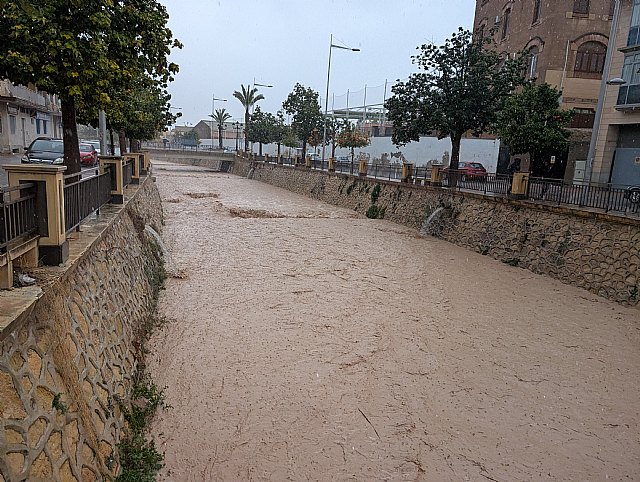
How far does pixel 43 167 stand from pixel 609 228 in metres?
14.2

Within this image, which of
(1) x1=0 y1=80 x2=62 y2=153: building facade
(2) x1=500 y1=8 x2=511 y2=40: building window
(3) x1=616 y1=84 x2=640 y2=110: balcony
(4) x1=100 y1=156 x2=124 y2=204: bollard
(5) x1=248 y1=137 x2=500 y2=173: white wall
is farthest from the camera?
(5) x1=248 y1=137 x2=500 y2=173: white wall

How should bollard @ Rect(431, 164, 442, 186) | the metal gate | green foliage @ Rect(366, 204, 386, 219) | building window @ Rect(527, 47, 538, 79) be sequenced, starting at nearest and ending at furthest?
the metal gate, bollard @ Rect(431, 164, 442, 186), green foliage @ Rect(366, 204, 386, 219), building window @ Rect(527, 47, 538, 79)

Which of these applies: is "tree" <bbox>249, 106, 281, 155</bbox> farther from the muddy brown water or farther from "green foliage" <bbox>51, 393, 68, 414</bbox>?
"green foliage" <bbox>51, 393, 68, 414</bbox>

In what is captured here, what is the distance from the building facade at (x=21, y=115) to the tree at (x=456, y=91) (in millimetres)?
18820

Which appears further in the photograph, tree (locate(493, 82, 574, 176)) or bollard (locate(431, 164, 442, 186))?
bollard (locate(431, 164, 442, 186))

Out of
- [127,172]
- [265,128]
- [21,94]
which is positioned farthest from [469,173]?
[265,128]

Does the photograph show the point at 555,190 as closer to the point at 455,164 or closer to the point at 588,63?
the point at 455,164

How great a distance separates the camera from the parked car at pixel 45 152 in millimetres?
16391

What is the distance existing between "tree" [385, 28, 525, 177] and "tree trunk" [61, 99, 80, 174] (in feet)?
52.1

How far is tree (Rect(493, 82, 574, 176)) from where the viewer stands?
58.3 ft

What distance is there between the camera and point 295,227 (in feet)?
76.9

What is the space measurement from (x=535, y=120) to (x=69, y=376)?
17.8m

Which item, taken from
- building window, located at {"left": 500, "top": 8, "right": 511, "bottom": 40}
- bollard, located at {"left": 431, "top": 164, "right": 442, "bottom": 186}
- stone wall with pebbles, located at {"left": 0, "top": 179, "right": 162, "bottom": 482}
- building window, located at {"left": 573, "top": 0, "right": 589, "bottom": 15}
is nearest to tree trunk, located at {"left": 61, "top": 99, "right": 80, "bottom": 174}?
stone wall with pebbles, located at {"left": 0, "top": 179, "right": 162, "bottom": 482}

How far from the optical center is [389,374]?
8.85 meters
